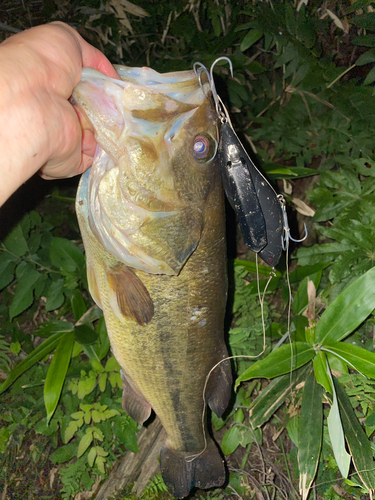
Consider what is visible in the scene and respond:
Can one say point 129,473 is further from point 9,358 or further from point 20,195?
point 20,195

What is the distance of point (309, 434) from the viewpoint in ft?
8.35

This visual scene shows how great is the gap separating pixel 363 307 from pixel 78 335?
7.17ft

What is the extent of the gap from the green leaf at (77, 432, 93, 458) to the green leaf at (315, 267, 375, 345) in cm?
202

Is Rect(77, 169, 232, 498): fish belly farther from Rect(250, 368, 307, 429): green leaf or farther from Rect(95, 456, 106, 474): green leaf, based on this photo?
Rect(95, 456, 106, 474): green leaf

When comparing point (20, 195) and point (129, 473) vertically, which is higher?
point (20, 195)

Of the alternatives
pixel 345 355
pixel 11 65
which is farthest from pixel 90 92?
pixel 345 355

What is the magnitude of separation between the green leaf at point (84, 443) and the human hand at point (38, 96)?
2.46 metres


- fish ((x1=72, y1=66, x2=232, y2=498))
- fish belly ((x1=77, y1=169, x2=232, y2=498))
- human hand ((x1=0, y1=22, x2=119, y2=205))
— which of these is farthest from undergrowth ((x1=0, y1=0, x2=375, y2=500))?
human hand ((x1=0, y1=22, x2=119, y2=205))

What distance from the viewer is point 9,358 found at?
11.8 feet

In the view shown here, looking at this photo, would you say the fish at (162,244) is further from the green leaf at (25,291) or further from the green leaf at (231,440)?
the green leaf at (25,291)

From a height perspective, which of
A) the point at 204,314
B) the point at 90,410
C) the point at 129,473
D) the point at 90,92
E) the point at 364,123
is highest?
the point at 90,92

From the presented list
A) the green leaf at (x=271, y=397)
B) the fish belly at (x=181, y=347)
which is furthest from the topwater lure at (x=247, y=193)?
the green leaf at (x=271, y=397)

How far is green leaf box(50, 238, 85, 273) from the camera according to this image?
3.29 metres

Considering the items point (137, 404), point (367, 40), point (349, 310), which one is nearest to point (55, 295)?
point (137, 404)
